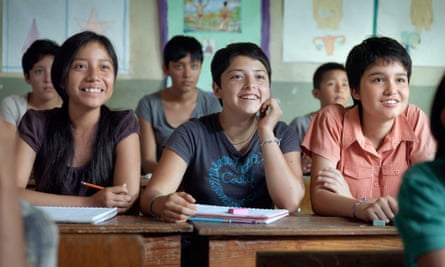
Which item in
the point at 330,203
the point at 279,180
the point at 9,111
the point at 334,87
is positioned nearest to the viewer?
the point at 330,203

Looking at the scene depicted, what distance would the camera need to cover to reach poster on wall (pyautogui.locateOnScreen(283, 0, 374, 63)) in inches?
185

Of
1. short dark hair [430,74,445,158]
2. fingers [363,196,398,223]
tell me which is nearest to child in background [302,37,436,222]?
fingers [363,196,398,223]

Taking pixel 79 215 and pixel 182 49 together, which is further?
pixel 182 49

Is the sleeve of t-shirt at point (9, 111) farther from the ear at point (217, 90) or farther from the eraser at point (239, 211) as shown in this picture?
the eraser at point (239, 211)

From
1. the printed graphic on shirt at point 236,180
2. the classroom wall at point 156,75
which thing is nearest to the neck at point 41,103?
the classroom wall at point 156,75

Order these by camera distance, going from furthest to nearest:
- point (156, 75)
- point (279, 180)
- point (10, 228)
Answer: point (156, 75) < point (279, 180) < point (10, 228)

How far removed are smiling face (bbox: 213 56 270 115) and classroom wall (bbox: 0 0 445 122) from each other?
223 cm

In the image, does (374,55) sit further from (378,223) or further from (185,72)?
(185,72)

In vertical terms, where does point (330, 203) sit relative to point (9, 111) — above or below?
below

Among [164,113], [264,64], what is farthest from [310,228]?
[164,113]

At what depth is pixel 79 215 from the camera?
1738mm

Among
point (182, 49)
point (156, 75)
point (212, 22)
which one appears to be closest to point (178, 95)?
point (182, 49)

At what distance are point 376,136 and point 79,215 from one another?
1.08 metres

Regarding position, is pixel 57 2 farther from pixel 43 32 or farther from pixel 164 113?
pixel 164 113
